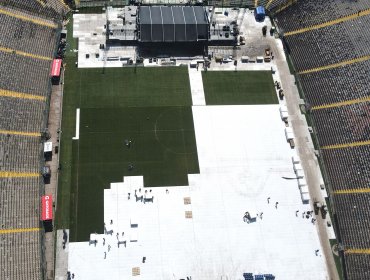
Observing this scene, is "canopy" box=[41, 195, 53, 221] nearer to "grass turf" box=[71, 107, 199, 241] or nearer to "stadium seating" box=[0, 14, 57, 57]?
"grass turf" box=[71, 107, 199, 241]

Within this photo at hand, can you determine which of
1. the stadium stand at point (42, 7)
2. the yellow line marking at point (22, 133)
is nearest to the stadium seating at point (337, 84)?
the yellow line marking at point (22, 133)

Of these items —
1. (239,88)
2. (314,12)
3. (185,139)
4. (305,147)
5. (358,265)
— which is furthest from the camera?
(314,12)

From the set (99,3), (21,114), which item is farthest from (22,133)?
(99,3)

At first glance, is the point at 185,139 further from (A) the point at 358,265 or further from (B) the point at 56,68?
(A) the point at 358,265

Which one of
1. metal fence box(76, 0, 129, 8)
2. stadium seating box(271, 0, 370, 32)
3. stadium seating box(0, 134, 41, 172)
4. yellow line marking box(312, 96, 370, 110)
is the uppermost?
metal fence box(76, 0, 129, 8)

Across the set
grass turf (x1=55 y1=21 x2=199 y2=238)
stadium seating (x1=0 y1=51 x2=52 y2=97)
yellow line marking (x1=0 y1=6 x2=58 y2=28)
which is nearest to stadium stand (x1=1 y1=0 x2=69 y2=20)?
yellow line marking (x1=0 y1=6 x2=58 y2=28)

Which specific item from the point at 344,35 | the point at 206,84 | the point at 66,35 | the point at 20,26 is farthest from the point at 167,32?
the point at 344,35

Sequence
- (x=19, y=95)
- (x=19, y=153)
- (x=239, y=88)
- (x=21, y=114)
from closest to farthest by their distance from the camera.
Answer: (x=19, y=153), (x=21, y=114), (x=19, y=95), (x=239, y=88)
